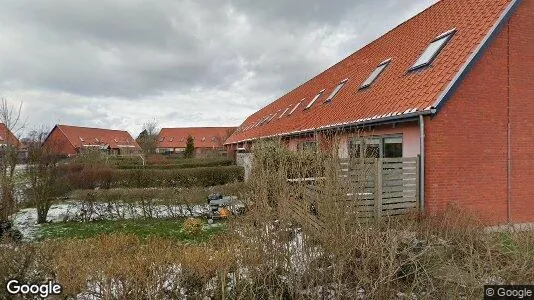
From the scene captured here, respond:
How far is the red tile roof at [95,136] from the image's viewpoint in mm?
50375

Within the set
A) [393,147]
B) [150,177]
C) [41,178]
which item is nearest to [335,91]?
[393,147]

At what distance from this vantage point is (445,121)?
314 inches

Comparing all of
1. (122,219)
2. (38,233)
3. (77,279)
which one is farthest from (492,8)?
(38,233)

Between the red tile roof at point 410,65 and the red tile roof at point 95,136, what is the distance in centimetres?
4476

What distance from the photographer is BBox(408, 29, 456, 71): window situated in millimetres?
9453

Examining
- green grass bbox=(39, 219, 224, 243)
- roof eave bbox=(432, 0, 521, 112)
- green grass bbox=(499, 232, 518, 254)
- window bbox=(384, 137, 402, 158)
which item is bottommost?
green grass bbox=(39, 219, 224, 243)

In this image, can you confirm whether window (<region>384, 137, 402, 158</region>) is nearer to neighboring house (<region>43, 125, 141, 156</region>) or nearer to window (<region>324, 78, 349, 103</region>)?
window (<region>324, 78, 349, 103</region>)

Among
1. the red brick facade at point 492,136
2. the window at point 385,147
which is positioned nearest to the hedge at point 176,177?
the window at point 385,147

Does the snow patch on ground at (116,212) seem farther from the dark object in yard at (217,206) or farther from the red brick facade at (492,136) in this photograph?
the red brick facade at (492,136)

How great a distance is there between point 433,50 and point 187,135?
68.2 meters

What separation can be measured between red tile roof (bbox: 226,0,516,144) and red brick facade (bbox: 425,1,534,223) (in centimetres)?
42

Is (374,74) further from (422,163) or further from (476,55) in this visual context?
(422,163)

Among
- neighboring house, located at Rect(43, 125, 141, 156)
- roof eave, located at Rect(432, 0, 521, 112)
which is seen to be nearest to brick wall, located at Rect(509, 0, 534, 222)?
roof eave, located at Rect(432, 0, 521, 112)

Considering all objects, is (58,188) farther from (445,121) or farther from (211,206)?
(445,121)
